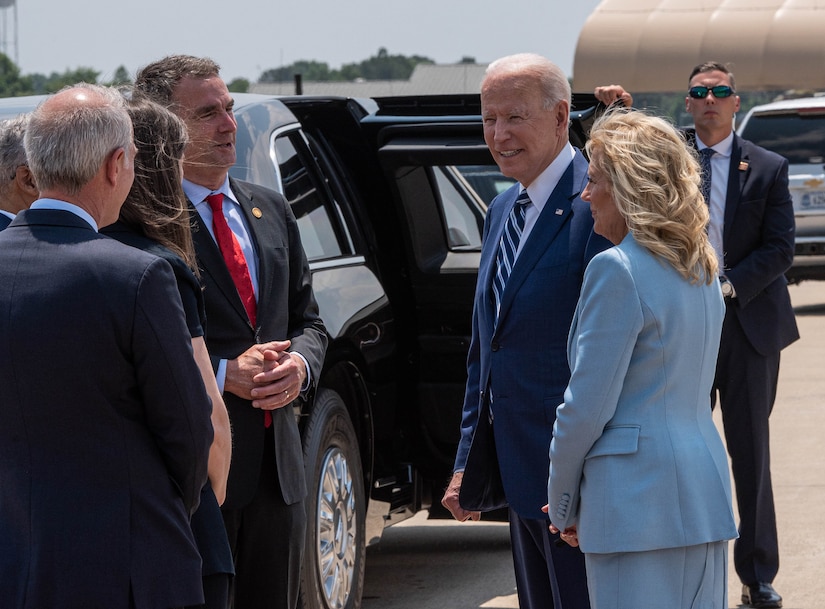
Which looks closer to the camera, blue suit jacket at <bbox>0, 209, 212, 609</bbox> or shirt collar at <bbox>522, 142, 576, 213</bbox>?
blue suit jacket at <bbox>0, 209, 212, 609</bbox>

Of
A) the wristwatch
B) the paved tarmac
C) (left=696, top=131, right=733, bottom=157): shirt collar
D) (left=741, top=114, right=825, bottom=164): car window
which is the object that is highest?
(left=696, top=131, right=733, bottom=157): shirt collar

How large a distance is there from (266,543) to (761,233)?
9.14ft

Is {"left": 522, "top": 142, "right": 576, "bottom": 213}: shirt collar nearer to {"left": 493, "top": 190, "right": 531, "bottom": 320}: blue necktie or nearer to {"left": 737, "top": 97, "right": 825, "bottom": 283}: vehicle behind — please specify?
{"left": 493, "top": 190, "right": 531, "bottom": 320}: blue necktie

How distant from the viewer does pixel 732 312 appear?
581cm

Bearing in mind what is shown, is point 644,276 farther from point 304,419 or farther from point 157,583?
point 304,419

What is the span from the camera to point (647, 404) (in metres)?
3.29

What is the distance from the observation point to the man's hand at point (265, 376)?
3979mm

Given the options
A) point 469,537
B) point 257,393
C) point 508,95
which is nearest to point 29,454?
point 257,393

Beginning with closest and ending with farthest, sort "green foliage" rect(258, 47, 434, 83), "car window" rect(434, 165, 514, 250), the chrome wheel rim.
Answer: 1. the chrome wheel rim
2. "car window" rect(434, 165, 514, 250)
3. "green foliage" rect(258, 47, 434, 83)

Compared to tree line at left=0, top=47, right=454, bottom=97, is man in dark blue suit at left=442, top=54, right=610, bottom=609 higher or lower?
higher

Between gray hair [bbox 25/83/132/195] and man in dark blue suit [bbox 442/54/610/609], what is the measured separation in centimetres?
140

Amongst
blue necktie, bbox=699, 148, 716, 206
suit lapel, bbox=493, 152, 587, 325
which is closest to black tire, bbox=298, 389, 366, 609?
suit lapel, bbox=493, 152, 587, 325

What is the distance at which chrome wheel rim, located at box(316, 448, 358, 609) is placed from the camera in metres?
5.02

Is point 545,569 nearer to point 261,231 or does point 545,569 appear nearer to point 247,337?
point 247,337
